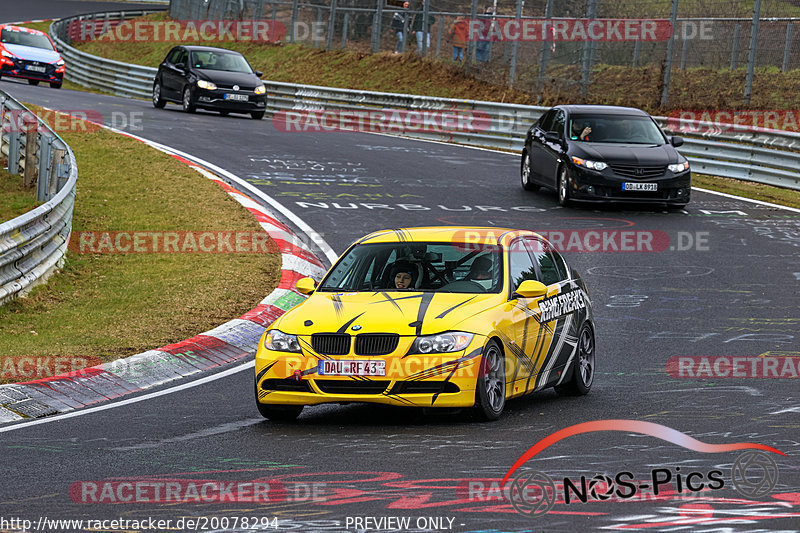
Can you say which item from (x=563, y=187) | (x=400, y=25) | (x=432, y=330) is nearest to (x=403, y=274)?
(x=432, y=330)

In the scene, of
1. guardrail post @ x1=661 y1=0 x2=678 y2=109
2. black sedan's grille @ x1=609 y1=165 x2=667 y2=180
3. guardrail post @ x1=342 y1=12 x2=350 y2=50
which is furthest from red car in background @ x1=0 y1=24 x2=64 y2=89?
black sedan's grille @ x1=609 y1=165 x2=667 y2=180

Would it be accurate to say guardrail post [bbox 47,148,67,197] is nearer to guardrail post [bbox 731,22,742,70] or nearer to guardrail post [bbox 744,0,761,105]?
guardrail post [bbox 744,0,761,105]

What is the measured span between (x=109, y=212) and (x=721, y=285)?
868 cm

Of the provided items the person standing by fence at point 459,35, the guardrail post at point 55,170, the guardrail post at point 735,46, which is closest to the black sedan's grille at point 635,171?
the guardrail post at point 55,170

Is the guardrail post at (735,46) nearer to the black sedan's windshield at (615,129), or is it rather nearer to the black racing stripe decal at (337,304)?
the black sedan's windshield at (615,129)

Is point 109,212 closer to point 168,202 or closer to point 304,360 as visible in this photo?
point 168,202

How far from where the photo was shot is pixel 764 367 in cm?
1112

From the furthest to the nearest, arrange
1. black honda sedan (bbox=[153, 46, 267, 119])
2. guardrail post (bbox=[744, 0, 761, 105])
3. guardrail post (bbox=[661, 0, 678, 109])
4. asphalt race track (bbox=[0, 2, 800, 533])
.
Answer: black honda sedan (bbox=[153, 46, 267, 119])
guardrail post (bbox=[661, 0, 678, 109])
guardrail post (bbox=[744, 0, 761, 105])
asphalt race track (bbox=[0, 2, 800, 533])

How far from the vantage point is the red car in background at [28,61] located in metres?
41.6

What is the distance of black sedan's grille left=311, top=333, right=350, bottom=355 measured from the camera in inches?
347

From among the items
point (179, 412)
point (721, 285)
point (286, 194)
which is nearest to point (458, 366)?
point (179, 412)

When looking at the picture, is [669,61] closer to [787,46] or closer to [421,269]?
[787,46]

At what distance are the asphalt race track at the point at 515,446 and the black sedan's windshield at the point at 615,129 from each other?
16.2 feet

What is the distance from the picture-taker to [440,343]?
876 cm
